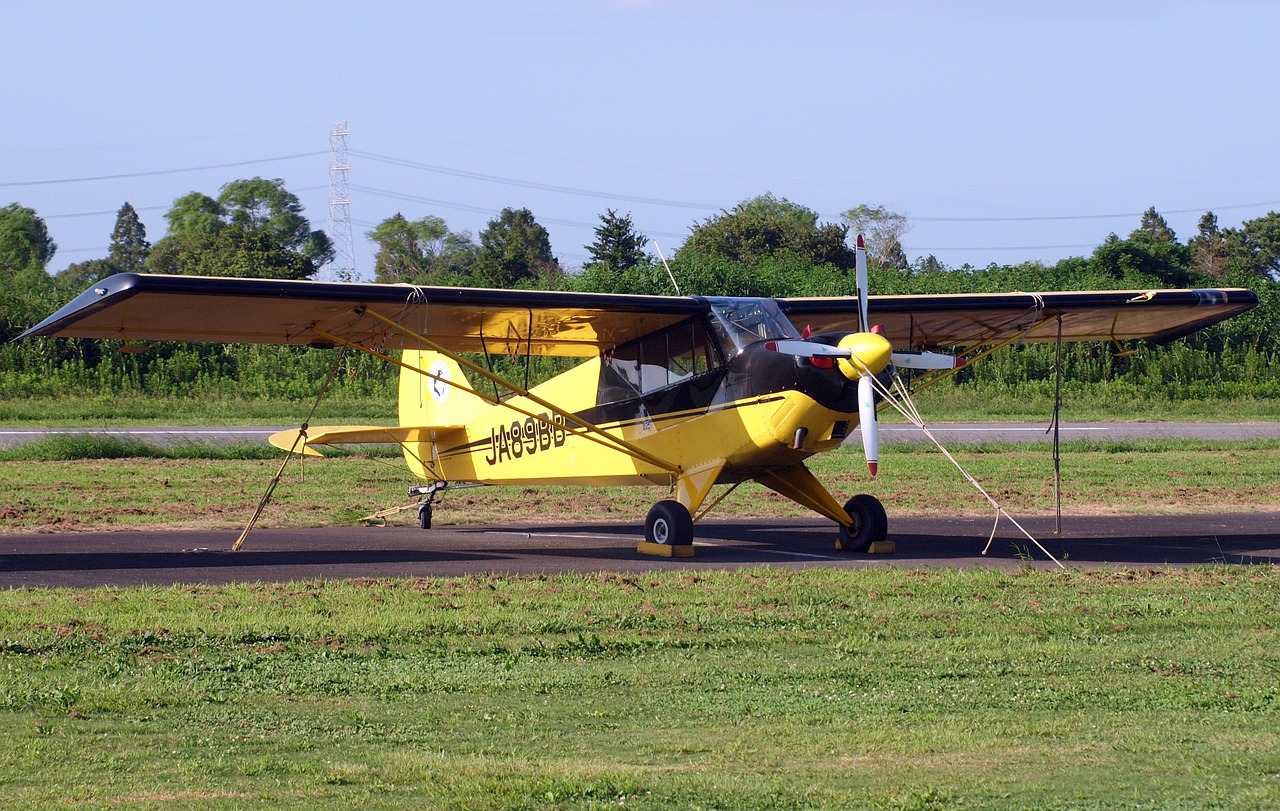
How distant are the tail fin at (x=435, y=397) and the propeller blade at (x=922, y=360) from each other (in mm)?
7462

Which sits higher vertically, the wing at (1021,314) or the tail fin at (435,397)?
the wing at (1021,314)

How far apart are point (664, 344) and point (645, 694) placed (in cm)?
869

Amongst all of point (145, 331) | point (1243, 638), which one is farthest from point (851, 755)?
point (145, 331)

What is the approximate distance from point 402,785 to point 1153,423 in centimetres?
3652

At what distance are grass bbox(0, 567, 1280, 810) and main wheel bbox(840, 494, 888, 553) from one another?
9.81 feet

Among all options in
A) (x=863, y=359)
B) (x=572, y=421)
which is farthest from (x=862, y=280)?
(x=572, y=421)

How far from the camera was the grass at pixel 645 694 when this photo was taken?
5.79 meters

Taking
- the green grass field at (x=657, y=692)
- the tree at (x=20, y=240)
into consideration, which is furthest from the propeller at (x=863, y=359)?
the tree at (x=20, y=240)

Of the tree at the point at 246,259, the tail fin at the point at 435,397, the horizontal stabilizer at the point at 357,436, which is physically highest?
the tree at the point at 246,259

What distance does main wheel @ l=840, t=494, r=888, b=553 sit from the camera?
15344 mm

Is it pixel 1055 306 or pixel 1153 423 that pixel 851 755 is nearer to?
pixel 1055 306

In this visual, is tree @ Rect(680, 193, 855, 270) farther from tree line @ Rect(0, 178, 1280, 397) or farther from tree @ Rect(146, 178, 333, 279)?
tree @ Rect(146, 178, 333, 279)

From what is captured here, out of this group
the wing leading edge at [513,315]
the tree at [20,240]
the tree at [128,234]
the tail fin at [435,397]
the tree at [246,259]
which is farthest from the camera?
the tree at [128,234]

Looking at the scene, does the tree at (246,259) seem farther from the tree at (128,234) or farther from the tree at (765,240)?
the tree at (128,234)
